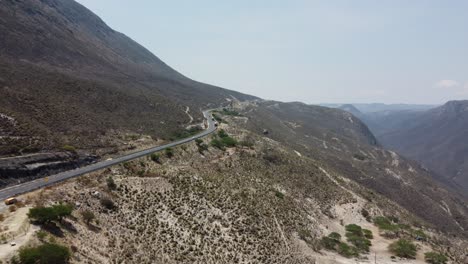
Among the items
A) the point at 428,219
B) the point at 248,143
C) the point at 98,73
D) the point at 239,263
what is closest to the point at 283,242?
the point at 239,263

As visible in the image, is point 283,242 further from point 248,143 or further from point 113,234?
point 248,143

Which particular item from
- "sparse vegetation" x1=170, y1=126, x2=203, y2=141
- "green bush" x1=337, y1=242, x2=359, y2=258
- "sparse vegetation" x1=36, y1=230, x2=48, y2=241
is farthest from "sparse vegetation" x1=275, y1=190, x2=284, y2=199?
"sparse vegetation" x1=36, y1=230, x2=48, y2=241

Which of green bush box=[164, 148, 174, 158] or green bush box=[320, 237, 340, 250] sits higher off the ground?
green bush box=[164, 148, 174, 158]

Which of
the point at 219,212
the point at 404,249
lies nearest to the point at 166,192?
the point at 219,212

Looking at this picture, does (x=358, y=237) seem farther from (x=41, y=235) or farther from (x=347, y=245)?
(x=41, y=235)

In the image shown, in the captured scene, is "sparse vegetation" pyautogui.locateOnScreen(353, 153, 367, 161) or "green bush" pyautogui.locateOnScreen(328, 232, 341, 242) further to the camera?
"sparse vegetation" pyautogui.locateOnScreen(353, 153, 367, 161)

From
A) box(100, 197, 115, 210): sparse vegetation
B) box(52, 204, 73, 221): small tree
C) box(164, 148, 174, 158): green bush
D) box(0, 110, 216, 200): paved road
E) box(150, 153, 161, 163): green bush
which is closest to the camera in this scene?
box(52, 204, 73, 221): small tree

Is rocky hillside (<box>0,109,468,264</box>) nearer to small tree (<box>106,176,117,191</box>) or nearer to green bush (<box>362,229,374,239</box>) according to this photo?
small tree (<box>106,176,117,191</box>)
